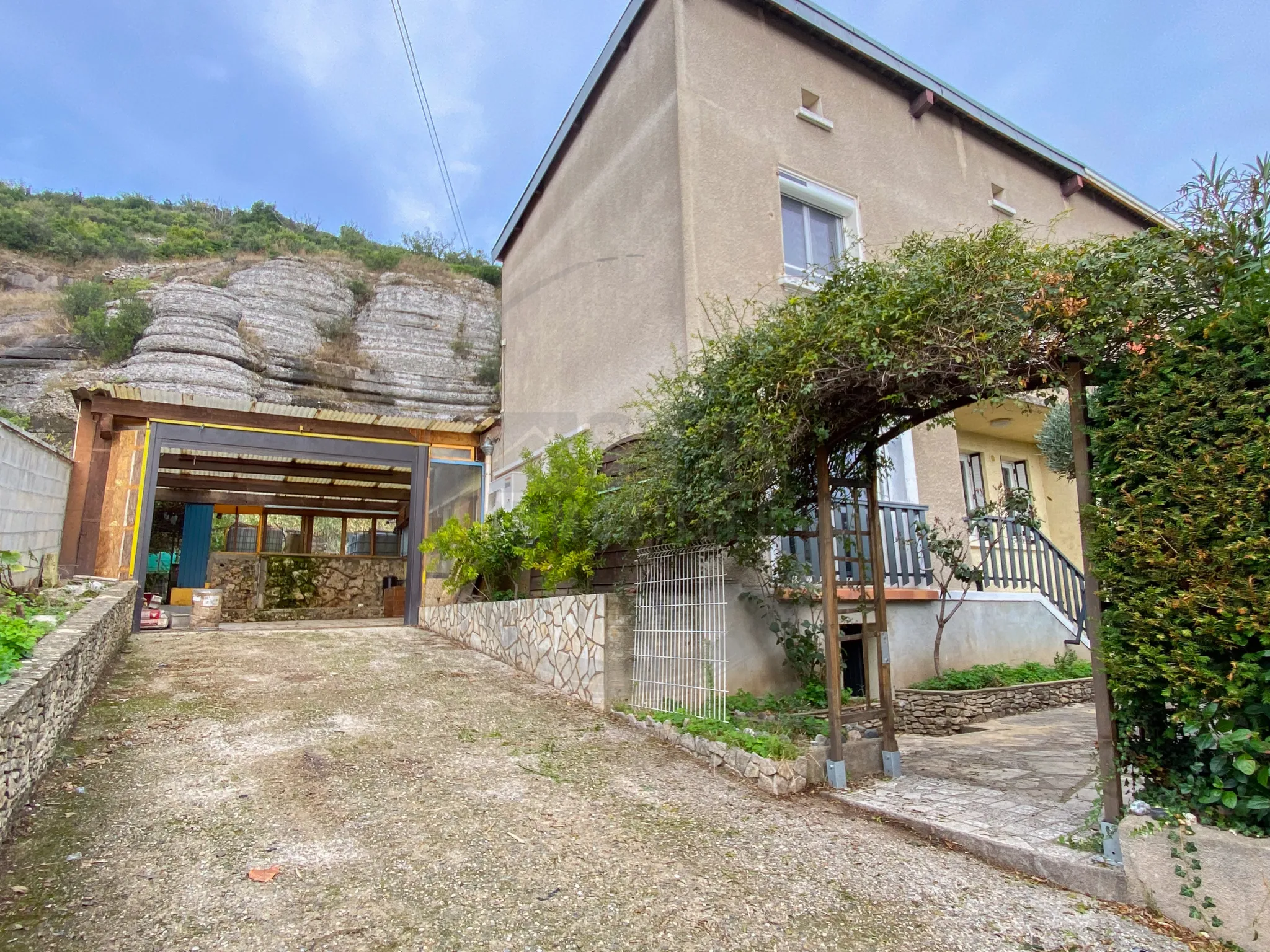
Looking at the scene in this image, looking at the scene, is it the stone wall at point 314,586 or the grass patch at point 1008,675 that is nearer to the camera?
the grass patch at point 1008,675

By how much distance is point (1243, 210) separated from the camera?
109 inches

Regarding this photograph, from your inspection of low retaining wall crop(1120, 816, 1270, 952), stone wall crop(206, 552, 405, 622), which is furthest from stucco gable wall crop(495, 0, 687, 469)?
stone wall crop(206, 552, 405, 622)

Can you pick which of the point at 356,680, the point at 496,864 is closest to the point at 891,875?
the point at 496,864

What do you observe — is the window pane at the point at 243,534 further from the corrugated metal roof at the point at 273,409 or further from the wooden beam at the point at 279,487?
the corrugated metal roof at the point at 273,409

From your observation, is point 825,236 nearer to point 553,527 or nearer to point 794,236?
point 794,236

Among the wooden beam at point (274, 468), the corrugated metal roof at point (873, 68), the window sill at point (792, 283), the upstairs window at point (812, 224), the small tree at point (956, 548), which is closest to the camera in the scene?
the small tree at point (956, 548)

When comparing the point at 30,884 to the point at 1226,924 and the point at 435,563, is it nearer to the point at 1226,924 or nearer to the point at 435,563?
the point at 1226,924

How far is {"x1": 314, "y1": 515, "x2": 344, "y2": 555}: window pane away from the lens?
746 inches

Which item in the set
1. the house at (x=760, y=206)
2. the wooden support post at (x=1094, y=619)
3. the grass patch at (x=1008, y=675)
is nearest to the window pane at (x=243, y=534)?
the house at (x=760, y=206)

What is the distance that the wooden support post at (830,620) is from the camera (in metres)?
4.52

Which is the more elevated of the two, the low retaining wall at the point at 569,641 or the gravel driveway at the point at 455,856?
the low retaining wall at the point at 569,641

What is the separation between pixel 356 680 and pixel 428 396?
557 inches

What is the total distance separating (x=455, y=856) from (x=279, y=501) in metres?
16.3

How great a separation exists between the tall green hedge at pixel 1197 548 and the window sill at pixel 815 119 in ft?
23.1
